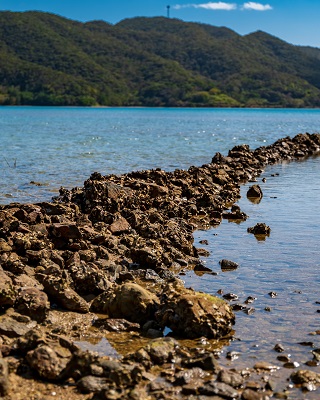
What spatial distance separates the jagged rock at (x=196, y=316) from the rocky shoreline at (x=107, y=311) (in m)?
0.02

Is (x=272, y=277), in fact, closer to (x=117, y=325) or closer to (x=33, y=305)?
(x=117, y=325)

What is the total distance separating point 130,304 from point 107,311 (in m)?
0.57

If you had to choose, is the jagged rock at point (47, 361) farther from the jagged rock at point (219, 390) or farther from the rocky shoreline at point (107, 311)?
the jagged rock at point (219, 390)

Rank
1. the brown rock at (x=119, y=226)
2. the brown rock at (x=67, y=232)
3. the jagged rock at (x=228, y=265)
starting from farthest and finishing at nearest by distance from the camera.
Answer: the brown rock at (x=119, y=226) → the brown rock at (x=67, y=232) → the jagged rock at (x=228, y=265)

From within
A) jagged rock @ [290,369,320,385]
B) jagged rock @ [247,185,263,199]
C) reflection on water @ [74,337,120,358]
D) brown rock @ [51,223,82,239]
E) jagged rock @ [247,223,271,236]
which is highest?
brown rock @ [51,223,82,239]

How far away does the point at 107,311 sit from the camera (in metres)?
12.9

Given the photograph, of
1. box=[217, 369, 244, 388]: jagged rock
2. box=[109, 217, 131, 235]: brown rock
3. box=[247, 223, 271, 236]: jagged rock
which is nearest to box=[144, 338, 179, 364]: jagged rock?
box=[217, 369, 244, 388]: jagged rock

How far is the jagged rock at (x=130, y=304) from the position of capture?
12.6 metres

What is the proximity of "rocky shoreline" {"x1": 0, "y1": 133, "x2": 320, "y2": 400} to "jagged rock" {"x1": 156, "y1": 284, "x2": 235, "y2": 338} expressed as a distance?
0.7 inches

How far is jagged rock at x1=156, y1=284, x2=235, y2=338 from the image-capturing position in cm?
1184

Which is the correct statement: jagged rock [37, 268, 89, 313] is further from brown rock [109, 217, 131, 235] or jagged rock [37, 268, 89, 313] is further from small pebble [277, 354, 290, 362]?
brown rock [109, 217, 131, 235]

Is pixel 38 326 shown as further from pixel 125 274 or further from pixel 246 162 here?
pixel 246 162

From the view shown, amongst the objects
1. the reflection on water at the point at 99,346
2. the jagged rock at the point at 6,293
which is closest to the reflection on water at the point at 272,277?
the reflection on water at the point at 99,346

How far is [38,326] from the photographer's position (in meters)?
12.0
